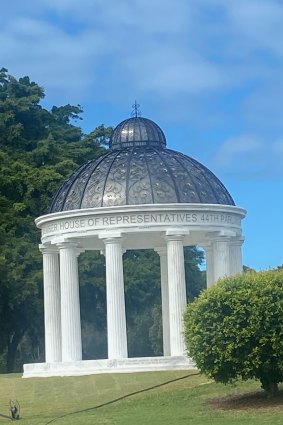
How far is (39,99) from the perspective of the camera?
62.3 metres

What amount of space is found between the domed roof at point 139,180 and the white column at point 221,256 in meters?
1.61

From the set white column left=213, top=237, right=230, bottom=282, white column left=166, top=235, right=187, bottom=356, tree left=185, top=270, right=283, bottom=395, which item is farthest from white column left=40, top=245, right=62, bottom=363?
tree left=185, top=270, right=283, bottom=395

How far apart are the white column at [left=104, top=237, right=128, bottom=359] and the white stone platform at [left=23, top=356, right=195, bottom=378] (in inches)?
26.2

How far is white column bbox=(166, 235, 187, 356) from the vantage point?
38.3m

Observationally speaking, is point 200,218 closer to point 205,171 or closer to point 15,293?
point 205,171

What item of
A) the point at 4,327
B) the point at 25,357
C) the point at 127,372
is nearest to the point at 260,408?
the point at 127,372

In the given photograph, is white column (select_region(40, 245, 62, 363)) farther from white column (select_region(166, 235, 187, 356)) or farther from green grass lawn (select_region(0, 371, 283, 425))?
white column (select_region(166, 235, 187, 356))

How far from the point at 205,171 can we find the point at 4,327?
20213 millimetres

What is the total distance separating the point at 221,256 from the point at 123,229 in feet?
14.7

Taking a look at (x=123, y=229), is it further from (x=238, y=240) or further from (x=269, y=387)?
(x=269, y=387)

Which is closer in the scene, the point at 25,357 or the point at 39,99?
the point at 39,99

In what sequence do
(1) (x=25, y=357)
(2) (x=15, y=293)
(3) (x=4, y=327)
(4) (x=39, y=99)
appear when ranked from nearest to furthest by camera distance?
(2) (x=15, y=293) → (3) (x=4, y=327) → (4) (x=39, y=99) → (1) (x=25, y=357)

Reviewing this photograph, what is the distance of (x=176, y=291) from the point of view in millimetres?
38438

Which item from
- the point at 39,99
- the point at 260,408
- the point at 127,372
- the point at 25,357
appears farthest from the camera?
the point at 25,357
